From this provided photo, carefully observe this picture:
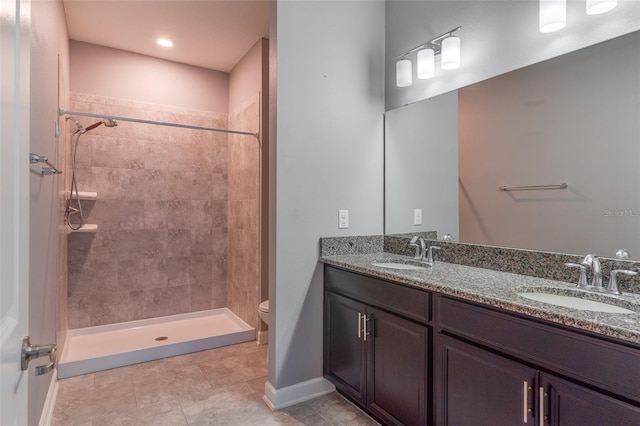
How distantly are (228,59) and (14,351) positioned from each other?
358cm

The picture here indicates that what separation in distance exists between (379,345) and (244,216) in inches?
84.6

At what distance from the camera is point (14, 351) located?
0.65 meters

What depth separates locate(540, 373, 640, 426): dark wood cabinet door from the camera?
3.20 ft

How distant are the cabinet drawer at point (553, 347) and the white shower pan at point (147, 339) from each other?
2.30 m

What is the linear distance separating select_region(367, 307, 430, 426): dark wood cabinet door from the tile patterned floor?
28 cm

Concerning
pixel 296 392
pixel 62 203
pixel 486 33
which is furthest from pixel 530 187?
pixel 62 203

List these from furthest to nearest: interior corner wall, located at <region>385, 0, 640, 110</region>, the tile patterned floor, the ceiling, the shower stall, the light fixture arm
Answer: the shower stall < the ceiling < the light fixture arm < the tile patterned floor < interior corner wall, located at <region>385, 0, 640, 110</region>

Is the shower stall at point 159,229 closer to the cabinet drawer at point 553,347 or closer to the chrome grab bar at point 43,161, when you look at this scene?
the chrome grab bar at point 43,161

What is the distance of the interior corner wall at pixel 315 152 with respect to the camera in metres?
2.19

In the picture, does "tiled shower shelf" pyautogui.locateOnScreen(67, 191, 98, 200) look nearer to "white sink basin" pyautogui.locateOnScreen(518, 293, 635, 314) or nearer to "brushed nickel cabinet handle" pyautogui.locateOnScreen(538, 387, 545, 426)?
"white sink basin" pyautogui.locateOnScreen(518, 293, 635, 314)

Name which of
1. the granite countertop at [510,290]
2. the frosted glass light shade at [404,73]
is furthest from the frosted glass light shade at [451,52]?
the granite countertop at [510,290]

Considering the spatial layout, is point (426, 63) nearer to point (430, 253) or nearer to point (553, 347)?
point (430, 253)

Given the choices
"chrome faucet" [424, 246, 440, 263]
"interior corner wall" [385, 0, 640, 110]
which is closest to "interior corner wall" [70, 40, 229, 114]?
"interior corner wall" [385, 0, 640, 110]

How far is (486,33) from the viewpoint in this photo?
195 cm
